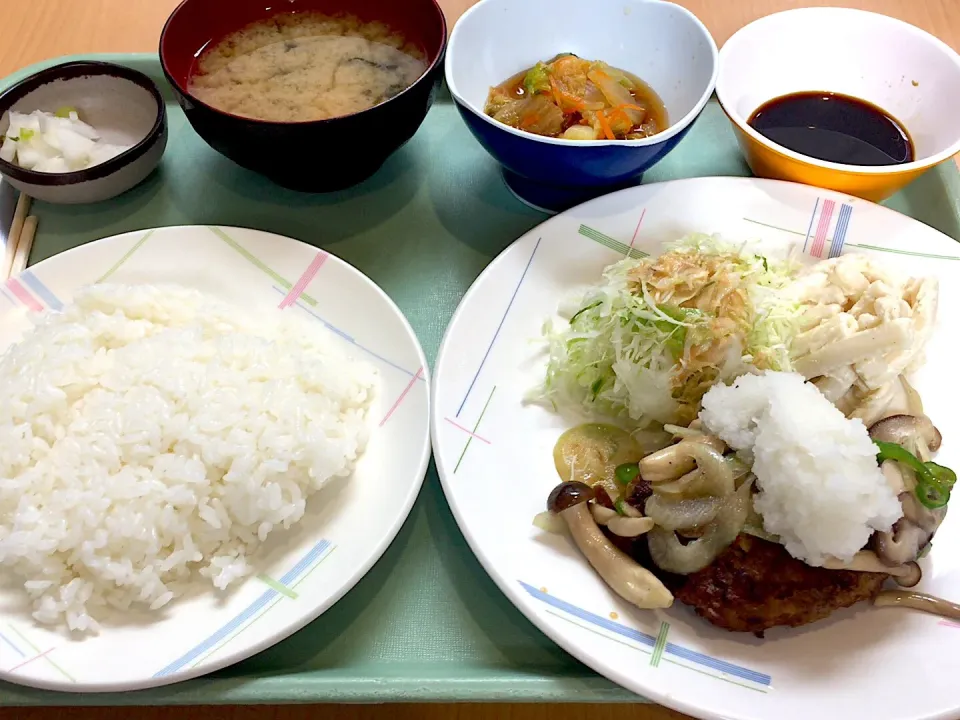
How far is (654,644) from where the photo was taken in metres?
1.31

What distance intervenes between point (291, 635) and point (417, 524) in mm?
335

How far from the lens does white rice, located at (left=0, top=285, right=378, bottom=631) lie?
1357mm

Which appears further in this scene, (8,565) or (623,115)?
(623,115)

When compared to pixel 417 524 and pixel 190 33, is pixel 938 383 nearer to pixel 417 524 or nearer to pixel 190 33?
pixel 417 524

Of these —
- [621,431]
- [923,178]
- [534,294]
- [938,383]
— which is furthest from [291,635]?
[923,178]

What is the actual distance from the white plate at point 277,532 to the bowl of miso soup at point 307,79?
241 mm

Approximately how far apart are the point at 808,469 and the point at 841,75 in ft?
4.71

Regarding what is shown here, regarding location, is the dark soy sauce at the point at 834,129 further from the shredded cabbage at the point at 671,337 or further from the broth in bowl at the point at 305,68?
the broth in bowl at the point at 305,68

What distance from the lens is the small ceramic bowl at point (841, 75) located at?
1.90 meters

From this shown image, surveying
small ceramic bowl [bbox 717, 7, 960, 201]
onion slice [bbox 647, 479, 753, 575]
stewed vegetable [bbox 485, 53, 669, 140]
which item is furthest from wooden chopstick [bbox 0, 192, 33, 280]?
small ceramic bowl [bbox 717, 7, 960, 201]

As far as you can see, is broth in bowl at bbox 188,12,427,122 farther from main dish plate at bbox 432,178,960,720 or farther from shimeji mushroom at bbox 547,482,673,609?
shimeji mushroom at bbox 547,482,673,609

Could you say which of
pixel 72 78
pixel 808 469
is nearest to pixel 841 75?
pixel 808 469

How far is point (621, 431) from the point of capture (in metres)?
1.67

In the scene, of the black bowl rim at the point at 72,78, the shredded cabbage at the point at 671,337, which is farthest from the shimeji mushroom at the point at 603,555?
the black bowl rim at the point at 72,78
